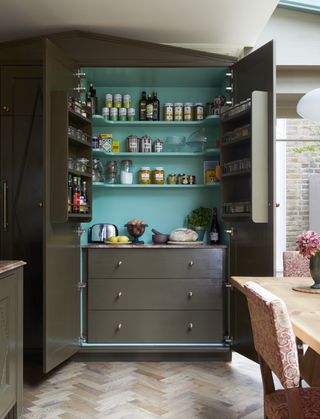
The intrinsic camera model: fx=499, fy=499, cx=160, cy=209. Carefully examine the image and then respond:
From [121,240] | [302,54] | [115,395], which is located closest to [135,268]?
[121,240]

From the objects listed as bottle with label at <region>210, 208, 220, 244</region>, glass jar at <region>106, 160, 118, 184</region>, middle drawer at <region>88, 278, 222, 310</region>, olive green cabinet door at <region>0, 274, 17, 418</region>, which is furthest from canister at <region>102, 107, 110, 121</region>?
olive green cabinet door at <region>0, 274, 17, 418</region>

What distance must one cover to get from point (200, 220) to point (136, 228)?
1.73ft

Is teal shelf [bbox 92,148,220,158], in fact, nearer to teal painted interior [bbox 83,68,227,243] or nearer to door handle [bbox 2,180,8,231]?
teal painted interior [bbox 83,68,227,243]

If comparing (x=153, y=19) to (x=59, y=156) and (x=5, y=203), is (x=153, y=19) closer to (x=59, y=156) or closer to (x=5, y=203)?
(x=59, y=156)

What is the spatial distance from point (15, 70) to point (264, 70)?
1805 mm

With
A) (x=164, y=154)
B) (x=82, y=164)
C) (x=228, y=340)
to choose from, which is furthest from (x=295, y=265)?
(x=82, y=164)

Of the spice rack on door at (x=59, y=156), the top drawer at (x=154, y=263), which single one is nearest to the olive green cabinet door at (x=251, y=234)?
the top drawer at (x=154, y=263)

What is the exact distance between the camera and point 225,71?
3.82 meters

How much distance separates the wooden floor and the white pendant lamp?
1625mm

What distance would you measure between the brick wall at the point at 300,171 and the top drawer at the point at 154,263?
1.04 metres

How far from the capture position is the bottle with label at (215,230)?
397cm

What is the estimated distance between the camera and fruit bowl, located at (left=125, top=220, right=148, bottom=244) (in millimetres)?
3975

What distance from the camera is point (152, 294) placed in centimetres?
373

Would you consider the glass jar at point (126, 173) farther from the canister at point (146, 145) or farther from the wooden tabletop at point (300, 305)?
A: the wooden tabletop at point (300, 305)
